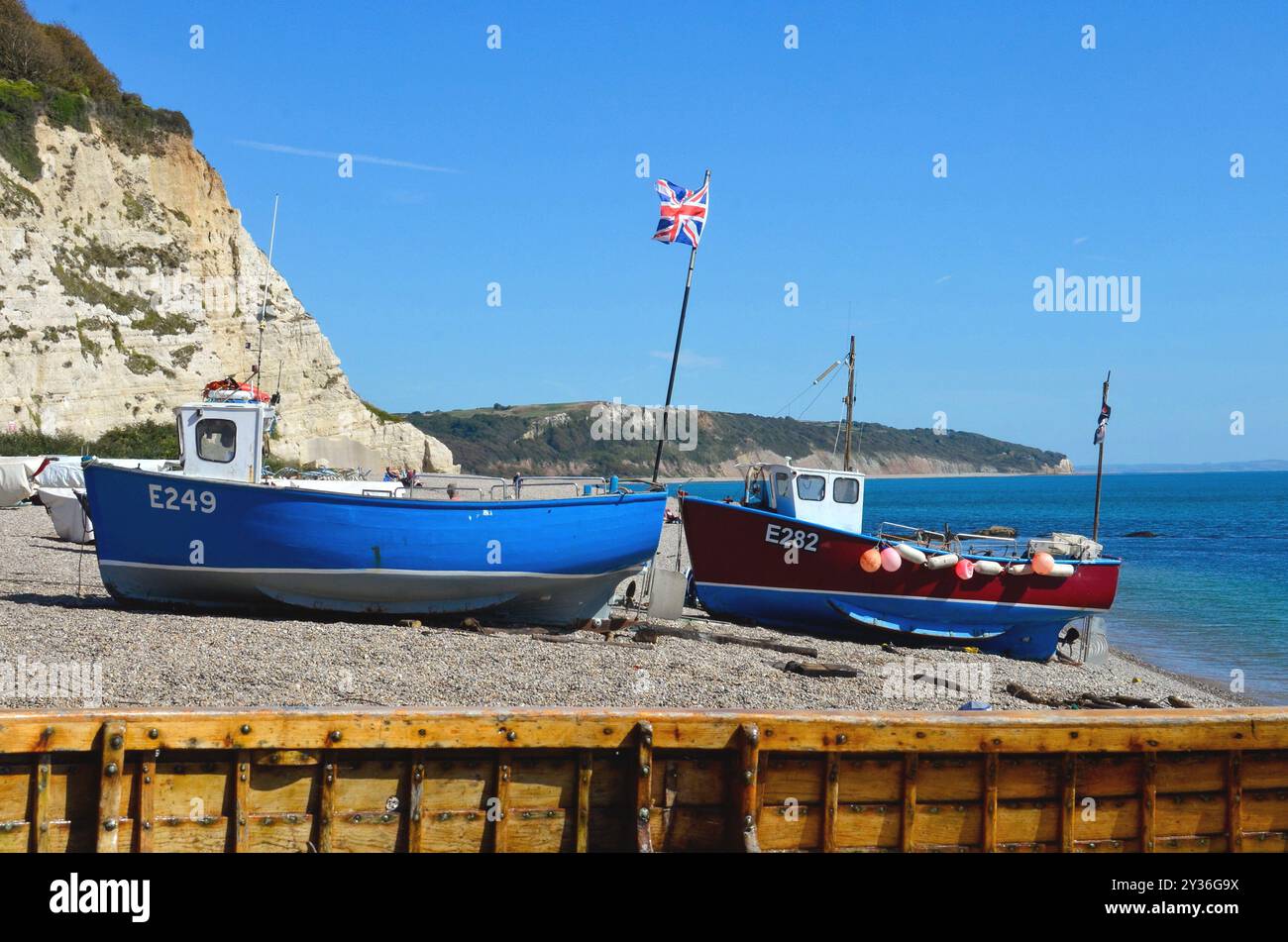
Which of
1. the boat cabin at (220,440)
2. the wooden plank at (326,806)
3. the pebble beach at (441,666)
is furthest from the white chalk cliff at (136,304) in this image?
the wooden plank at (326,806)

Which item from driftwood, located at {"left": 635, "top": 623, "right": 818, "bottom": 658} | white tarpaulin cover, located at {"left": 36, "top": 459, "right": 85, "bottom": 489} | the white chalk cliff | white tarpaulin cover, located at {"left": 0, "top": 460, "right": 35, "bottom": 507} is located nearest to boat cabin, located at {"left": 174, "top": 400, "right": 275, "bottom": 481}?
driftwood, located at {"left": 635, "top": 623, "right": 818, "bottom": 658}

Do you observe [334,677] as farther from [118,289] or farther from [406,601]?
[118,289]

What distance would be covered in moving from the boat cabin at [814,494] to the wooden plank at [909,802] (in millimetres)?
13835

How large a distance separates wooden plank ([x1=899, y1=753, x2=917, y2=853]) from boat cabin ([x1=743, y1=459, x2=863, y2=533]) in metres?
13.8

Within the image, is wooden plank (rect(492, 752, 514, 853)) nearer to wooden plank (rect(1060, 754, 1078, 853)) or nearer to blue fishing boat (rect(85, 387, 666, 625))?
wooden plank (rect(1060, 754, 1078, 853))

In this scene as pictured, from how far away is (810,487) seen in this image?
2092cm

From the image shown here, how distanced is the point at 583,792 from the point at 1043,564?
53.4ft

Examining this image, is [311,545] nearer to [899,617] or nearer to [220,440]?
[220,440]

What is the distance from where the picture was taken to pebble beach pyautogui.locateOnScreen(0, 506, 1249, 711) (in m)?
11.9

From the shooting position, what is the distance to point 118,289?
4894 centimetres

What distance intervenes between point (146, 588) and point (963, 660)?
1318cm

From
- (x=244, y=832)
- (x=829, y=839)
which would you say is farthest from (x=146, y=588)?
(x=829, y=839)

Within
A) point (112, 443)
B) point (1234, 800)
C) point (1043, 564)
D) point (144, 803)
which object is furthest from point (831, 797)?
point (112, 443)

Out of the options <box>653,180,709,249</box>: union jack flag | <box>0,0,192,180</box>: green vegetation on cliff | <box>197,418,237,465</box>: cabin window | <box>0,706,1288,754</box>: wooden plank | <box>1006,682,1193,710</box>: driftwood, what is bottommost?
<box>1006,682,1193,710</box>: driftwood
